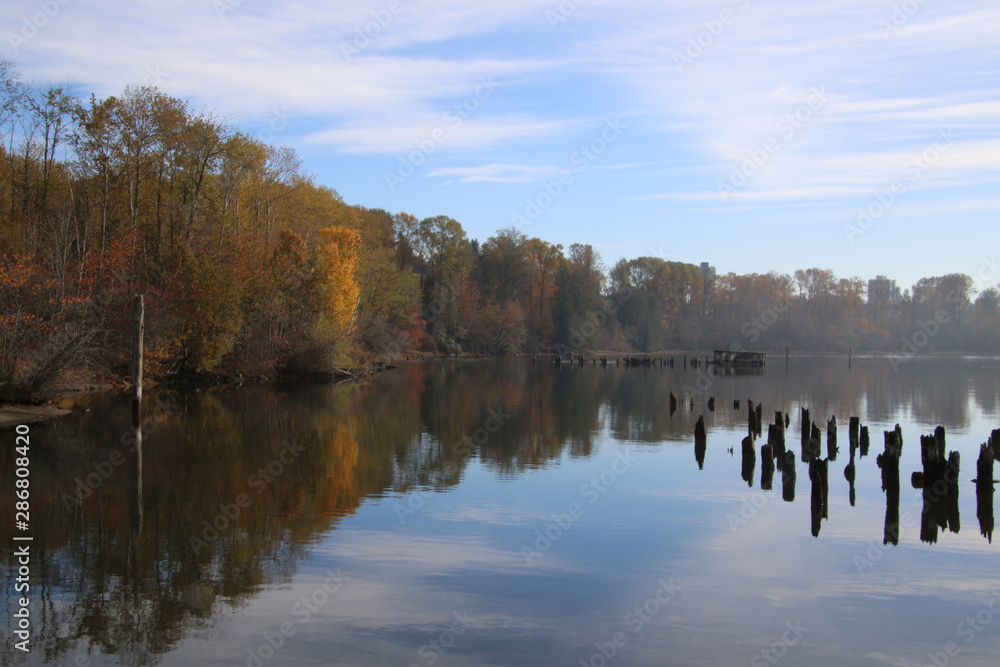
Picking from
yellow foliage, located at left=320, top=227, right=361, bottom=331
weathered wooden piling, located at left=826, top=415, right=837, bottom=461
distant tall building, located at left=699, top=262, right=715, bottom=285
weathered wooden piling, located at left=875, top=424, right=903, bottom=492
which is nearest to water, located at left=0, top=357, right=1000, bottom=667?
weathered wooden piling, located at left=875, top=424, right=903, bottom=492

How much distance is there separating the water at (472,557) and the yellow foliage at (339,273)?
78.5ft

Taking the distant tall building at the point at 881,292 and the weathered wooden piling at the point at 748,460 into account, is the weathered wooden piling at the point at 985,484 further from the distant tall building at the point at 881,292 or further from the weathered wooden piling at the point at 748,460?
the distant tall building at the point at 881,292

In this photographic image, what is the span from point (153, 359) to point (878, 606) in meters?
32.6

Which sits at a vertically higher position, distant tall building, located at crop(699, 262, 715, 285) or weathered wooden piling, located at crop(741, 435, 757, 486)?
distant tall building, located at crop(699, 262, 715, 285)

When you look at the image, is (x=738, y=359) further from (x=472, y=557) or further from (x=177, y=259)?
(x=472, y=557)

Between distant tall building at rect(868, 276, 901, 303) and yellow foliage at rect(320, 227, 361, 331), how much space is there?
116 meters

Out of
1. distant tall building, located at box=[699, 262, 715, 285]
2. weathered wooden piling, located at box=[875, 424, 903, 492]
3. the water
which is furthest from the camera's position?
distant tall building, located at box=[699, 262, 715, 285]

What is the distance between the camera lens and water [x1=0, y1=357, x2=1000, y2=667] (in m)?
8.48

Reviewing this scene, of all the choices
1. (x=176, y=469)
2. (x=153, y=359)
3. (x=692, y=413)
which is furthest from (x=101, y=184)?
(x=692, y=413)

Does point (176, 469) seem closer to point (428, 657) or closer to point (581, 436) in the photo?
point (428, 657)

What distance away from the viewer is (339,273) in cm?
4781

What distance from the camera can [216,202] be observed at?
145 feet

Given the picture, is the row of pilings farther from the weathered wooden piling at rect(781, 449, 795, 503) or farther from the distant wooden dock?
the distant wooden dock

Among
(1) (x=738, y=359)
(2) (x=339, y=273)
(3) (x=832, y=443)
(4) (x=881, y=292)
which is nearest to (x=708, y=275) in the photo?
(4) (x=881, y=292)
